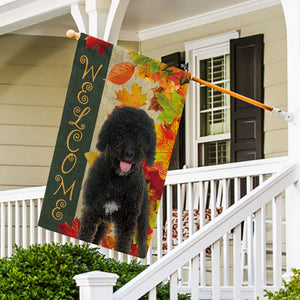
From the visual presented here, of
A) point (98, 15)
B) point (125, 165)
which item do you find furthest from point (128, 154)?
point (98, 15)

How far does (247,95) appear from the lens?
→ 22.6 ft

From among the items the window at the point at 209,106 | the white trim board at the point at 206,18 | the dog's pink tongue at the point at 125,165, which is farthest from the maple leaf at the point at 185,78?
the window at the point at 209,106

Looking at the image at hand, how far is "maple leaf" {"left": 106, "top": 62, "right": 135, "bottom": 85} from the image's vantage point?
13.2 ft

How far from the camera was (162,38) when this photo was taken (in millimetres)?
7949

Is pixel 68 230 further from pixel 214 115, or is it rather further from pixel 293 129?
pixel 214 115

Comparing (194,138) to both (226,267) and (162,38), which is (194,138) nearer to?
(162,38)

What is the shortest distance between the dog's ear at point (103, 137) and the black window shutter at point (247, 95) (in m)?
2.94

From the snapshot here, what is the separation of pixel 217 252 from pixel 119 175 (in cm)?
94

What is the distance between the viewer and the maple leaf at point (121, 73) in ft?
13.2

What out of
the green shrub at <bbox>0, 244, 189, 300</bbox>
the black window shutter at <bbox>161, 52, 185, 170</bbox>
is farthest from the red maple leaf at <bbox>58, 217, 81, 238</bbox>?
the black window shutter at <bbox>161, 52, 185, 170</bbox>

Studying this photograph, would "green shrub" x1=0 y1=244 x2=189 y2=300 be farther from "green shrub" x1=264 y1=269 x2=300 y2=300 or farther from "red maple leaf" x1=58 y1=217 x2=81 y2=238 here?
"green shrub" x1=264 y1=269 x2=300 y2=300

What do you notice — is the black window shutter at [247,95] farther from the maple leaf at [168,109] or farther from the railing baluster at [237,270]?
the railing baluster at [237,270]

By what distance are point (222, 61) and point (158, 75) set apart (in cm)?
338

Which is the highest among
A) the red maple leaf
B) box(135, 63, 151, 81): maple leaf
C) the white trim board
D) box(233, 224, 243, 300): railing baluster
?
the white trim board
